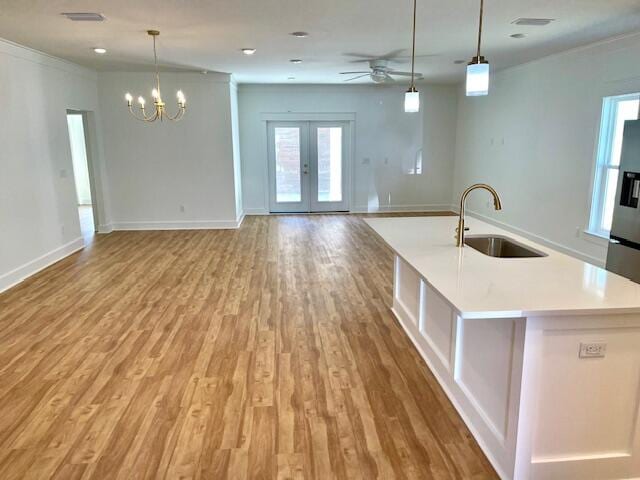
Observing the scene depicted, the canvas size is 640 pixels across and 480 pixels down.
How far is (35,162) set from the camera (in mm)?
5363

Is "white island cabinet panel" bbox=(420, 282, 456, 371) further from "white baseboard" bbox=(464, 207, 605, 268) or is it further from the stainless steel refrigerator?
"white baseboard" bbox=(464, 207, 605, 268)

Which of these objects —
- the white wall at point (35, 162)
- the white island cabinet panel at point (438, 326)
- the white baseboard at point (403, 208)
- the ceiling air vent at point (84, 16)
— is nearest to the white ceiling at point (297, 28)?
the ceiling air vent at point (84, 16)

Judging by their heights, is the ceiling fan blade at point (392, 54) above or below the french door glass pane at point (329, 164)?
above

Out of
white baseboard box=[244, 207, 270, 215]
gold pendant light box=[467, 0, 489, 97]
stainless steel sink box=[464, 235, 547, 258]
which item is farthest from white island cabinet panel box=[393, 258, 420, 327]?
white baseboard box=[244, 207, 270, 215]

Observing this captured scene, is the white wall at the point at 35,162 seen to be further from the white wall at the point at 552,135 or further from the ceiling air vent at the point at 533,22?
the white wall at the point at 552,135

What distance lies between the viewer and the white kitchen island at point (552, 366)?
71.1 inches

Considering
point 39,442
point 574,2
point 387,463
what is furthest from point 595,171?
point 39,442

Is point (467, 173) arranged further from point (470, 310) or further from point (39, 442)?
point (39, 442)

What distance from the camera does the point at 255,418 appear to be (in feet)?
8.19

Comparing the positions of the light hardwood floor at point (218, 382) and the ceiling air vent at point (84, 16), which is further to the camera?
the ceiling air vent at point (84, 16)

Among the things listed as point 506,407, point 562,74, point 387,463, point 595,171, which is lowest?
point 387,463

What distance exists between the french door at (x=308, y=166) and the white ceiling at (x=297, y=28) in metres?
2.68

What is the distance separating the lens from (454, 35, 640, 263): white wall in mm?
5113

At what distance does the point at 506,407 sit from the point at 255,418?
1337 mm
